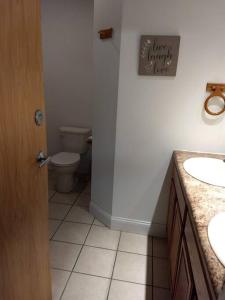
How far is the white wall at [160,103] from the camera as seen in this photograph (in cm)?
170

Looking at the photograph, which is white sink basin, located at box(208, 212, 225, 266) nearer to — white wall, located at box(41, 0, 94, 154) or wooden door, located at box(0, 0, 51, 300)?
wooden door, located at box(0, 0, 51, 300)

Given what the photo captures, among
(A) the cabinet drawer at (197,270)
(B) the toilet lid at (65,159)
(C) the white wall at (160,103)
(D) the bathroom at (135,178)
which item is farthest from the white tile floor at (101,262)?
(A) the cabinet drawer at (197,270)

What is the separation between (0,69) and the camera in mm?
835

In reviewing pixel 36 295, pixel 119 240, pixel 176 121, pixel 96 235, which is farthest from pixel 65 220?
pixel 176 121

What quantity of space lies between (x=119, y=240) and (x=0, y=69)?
70.5 inches

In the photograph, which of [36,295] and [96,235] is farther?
[96,235]

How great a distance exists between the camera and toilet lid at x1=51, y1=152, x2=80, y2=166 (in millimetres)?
2777

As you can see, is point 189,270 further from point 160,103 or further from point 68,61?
point 68,61

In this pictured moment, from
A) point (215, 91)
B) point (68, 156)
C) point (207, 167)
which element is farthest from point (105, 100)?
point (68, 156)

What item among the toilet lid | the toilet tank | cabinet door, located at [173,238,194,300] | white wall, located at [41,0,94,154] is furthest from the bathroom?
white wall, located at [41,0,94,154]

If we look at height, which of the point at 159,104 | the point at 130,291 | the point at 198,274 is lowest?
the point at 130,291

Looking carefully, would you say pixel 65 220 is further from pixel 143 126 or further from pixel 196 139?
pixel 196 139

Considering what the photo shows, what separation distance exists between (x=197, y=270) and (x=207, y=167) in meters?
0.94

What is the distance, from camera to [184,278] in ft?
3.83
